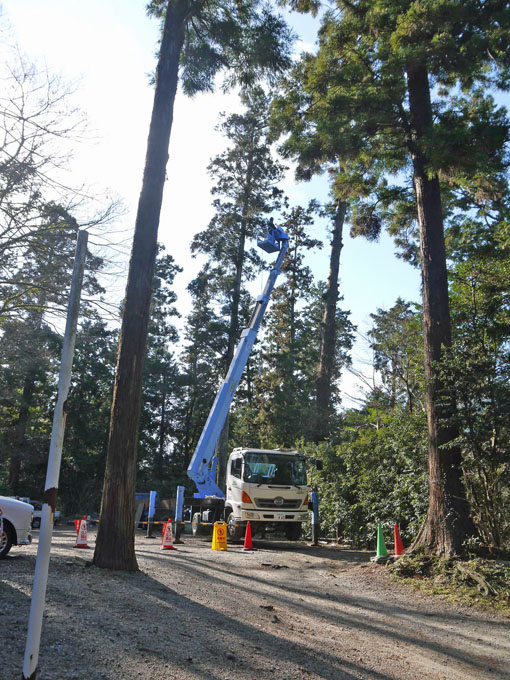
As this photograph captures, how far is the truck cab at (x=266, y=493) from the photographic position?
14883 millimetres

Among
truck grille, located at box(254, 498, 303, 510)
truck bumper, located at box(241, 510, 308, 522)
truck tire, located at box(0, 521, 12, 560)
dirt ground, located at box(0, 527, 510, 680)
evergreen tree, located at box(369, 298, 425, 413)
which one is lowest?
dirt ground, located at box(0, 527, 510, 680)

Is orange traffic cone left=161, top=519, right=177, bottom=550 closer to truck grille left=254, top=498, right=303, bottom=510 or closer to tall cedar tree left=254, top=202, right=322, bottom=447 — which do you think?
truck grille left=254, top=498, right=303, bottom=510

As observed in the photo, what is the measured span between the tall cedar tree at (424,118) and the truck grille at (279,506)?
19.2ft

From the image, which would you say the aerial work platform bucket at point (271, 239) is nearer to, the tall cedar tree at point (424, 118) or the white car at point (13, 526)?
the tall cedar tree at point (424, 118)

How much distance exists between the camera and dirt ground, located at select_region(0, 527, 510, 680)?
4312 millimetres

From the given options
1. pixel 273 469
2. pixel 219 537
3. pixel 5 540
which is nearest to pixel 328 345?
pixel 273 469

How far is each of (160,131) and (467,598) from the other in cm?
935

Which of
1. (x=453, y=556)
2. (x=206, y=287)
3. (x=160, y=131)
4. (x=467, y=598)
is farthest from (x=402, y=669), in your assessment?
(x=206, y=287)

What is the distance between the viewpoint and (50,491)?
3139mm

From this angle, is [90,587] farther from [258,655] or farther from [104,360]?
[104,360]

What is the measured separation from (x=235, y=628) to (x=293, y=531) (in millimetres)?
10250

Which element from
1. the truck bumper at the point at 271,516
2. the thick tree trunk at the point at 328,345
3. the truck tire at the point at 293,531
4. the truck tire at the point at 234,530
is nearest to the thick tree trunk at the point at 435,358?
the truck bumper at the point at 271,516

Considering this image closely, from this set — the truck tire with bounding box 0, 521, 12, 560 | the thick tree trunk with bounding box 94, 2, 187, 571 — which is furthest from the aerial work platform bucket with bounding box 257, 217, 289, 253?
the truck tire with bounding box 0, 521, 12, 560

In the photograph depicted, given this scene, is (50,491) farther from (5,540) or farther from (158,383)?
(158,383)
